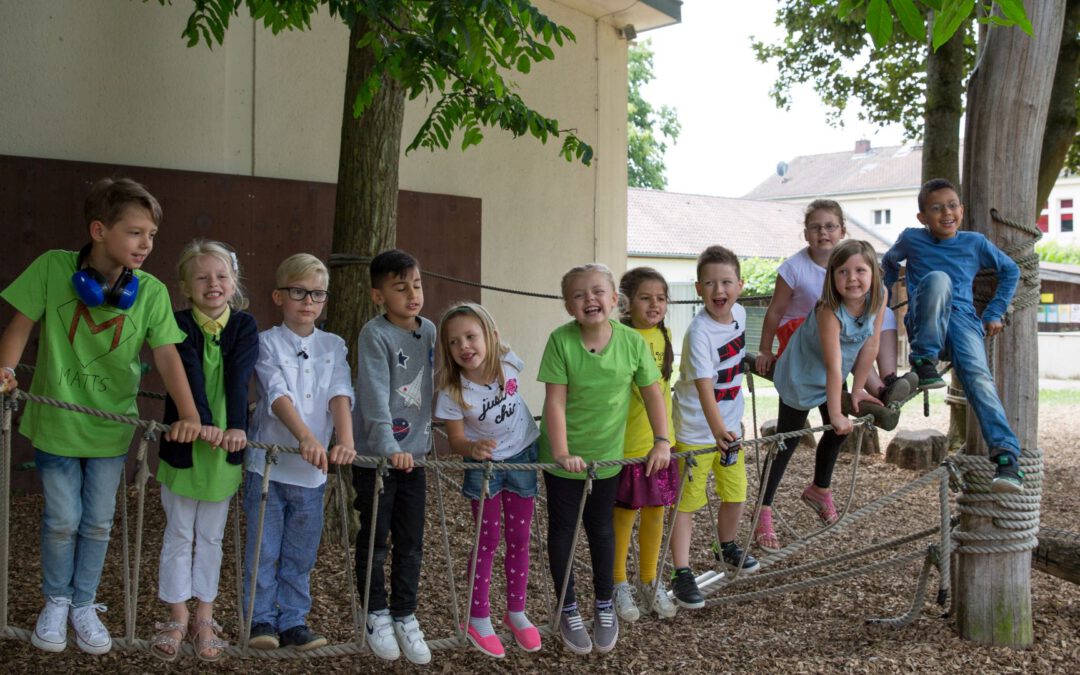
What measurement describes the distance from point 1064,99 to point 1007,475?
4917mm

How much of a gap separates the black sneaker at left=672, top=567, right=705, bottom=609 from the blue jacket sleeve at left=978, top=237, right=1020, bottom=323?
4.71 feet

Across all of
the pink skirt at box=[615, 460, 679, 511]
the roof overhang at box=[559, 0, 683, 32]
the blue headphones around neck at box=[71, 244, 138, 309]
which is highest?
the roof overhang at box=[559, 0, 683, 32]

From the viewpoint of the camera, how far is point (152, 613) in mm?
3506

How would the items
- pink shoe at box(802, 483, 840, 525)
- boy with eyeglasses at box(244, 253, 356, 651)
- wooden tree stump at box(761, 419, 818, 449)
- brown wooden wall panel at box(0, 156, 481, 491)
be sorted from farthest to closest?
wooden tree stump at box(761, 419, 818, 449) < brown wooden wall panel at box(0, 156, 481, 491) < pink shoe at box(802, 483, 840, 525) < boy with eyeglasses at box(244, 253, 356, 651)

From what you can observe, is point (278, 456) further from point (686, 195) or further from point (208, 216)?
point (686, 195)

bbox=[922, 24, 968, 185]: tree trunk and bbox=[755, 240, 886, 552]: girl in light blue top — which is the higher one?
bbox=[922, 24, 968, 185]: tree trunk

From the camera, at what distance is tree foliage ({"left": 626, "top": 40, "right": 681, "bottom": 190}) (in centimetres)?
3008

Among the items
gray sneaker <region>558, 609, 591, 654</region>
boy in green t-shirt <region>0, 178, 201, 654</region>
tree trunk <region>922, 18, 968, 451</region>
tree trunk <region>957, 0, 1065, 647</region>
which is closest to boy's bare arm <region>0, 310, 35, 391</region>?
boy in green t-shirt <region>0, 178, 201, 654</region>

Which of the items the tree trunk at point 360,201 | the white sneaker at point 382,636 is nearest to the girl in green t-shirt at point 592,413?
the white sneaker at point 382,636

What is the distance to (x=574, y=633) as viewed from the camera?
2945 mm

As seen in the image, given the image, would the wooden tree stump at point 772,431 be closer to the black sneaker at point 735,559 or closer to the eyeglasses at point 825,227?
the eyeglasses at point 825,227

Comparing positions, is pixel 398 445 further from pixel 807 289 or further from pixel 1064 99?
pixel 1064 99

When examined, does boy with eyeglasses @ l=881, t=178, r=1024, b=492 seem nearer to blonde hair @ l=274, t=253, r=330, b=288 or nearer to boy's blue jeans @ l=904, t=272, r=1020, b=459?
boy's blue jeans @ l=904, t=272, r=1020, b=459

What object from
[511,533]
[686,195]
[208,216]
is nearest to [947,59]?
[208,216]
